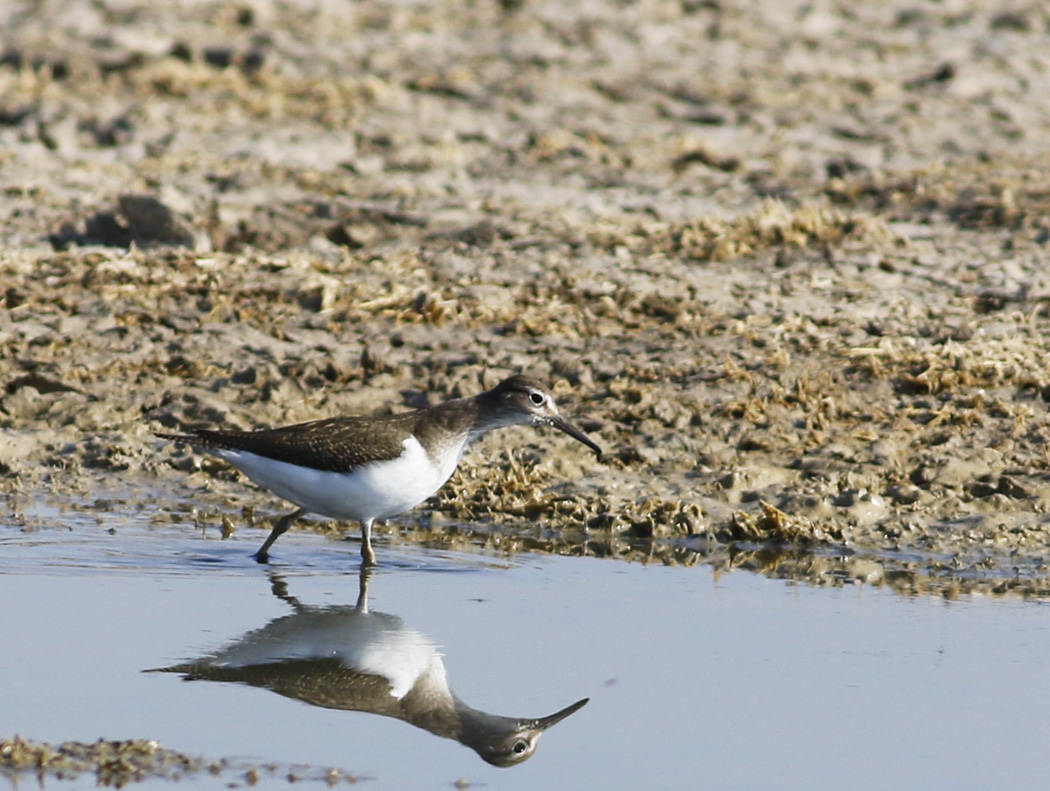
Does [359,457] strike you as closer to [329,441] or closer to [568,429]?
[329,441]

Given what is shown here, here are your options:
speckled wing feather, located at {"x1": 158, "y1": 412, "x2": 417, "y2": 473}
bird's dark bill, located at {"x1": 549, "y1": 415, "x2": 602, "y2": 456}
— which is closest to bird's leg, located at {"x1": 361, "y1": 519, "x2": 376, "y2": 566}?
speckled wing feather, located at {"x1": 158, "y1": 412, "x2": 417, "y2": 473}

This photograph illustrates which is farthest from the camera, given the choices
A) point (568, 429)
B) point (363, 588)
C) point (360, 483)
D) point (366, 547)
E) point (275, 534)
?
point (568, 429)

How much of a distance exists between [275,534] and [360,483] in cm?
67

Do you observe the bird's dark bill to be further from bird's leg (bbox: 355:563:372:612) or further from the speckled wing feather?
bird's leg (bbox: 355:563:372:612)

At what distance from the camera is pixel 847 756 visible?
626 centimetres

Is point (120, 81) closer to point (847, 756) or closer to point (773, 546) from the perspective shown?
point (773, 546)

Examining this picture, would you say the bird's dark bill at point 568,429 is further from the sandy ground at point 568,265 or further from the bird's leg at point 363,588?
the bird's leg at point 363,588

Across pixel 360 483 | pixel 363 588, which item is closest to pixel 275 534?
pixel 360 483

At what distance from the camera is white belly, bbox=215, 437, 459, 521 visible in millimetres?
8844

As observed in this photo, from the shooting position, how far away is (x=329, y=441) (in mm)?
9086

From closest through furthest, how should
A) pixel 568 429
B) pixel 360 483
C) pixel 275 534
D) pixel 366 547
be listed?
pixel 360 483
pixel 366 547
pixel 275 534
pixel 568 429

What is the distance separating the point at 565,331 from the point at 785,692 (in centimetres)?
570

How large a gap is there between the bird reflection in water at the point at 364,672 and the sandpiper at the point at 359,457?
860mm

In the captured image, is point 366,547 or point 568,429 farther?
point 568,429
